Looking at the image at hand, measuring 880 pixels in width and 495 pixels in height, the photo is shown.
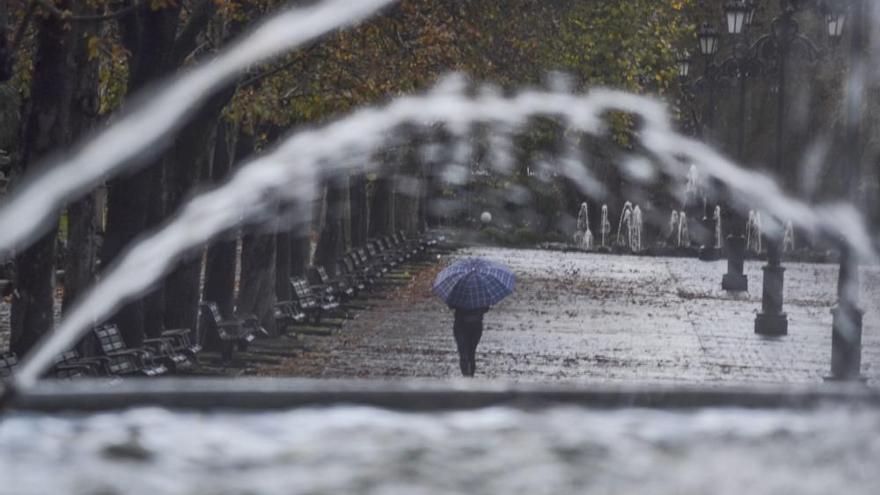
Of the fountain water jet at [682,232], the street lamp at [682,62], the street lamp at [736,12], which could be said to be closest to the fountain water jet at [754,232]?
the fountain water jet at [682,232]

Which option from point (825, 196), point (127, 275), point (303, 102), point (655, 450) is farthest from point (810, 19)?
point (655, 450)

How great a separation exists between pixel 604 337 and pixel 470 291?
9509 mm

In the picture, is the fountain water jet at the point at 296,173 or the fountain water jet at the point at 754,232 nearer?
the fountain water jet at the point at 296,173

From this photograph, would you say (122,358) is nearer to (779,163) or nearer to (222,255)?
(222,255)

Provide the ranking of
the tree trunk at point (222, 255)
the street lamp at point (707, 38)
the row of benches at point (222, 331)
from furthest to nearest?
the street lamp at point (707, 38) → the tree trunk at point (222, 255) → the row of benches at point (222, 331)

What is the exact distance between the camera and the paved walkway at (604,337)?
24.0m

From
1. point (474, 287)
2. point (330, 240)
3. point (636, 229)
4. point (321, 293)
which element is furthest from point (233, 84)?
point (636, 229)

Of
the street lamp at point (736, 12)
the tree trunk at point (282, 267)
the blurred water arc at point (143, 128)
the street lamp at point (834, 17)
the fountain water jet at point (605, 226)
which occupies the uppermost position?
the street lamp at point (736, 12)

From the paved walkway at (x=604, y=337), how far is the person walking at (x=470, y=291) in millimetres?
1991

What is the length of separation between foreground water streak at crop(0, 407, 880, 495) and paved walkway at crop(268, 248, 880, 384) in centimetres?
1493

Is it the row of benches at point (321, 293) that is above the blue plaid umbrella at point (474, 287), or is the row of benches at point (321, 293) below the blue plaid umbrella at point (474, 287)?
below

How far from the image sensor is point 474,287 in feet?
68.6

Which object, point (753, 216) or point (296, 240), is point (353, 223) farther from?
point (753, 216)

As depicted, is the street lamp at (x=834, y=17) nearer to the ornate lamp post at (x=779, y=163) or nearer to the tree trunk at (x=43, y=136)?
the ornate lamp post at (x=779, y=163)
